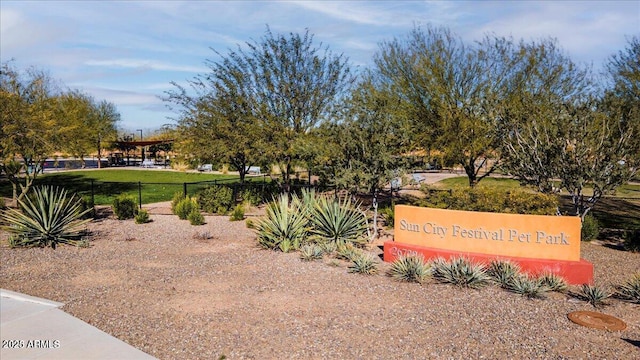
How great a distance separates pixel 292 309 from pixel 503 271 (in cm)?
423

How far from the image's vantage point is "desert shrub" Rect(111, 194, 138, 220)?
701 inches

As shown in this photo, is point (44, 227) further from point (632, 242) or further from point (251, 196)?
point (632, 242)

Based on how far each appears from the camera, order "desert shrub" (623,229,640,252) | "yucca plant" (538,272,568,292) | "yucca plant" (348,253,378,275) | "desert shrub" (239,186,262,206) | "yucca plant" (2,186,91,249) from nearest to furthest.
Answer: "yucca plant" (538,272,568,292) < "yucca plant" (348,253,378,275) < "yucca plant" (2,186,91,249) < "desert shrub" (623,229,640,252) < "desert shrub" (239,186,262,206)

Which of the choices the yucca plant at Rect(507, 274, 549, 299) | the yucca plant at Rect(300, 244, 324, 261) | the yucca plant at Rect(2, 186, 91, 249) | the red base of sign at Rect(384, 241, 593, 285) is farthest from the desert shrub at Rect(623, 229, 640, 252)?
the yucca plant at Rect(2, 186, 91, 249)

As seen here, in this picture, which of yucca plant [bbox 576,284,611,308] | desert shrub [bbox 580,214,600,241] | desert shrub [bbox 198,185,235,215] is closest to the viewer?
yucca plant [bbox 576,284,611,308]

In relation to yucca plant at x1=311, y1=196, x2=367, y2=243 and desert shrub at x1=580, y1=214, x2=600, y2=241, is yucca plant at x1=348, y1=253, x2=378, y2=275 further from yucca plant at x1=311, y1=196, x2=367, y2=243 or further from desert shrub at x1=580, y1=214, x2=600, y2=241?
desert shrub at x1=580, y1=214, x2=600, y2=241

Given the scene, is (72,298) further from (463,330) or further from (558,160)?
(558,160)

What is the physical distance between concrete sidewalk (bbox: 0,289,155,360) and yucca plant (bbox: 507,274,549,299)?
6.25 meters

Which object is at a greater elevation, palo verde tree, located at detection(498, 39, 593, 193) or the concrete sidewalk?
palo verde tree, located at detection(498, 39, 593, 193)

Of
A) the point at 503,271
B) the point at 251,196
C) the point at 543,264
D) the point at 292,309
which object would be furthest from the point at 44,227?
the point at 543,264

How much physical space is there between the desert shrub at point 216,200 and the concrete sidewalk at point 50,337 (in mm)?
11334

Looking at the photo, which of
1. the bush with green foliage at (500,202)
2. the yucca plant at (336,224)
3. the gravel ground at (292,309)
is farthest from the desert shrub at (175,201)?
the bush with green foliage at (500,202)

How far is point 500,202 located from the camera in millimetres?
12266

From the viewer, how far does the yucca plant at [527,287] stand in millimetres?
8711
